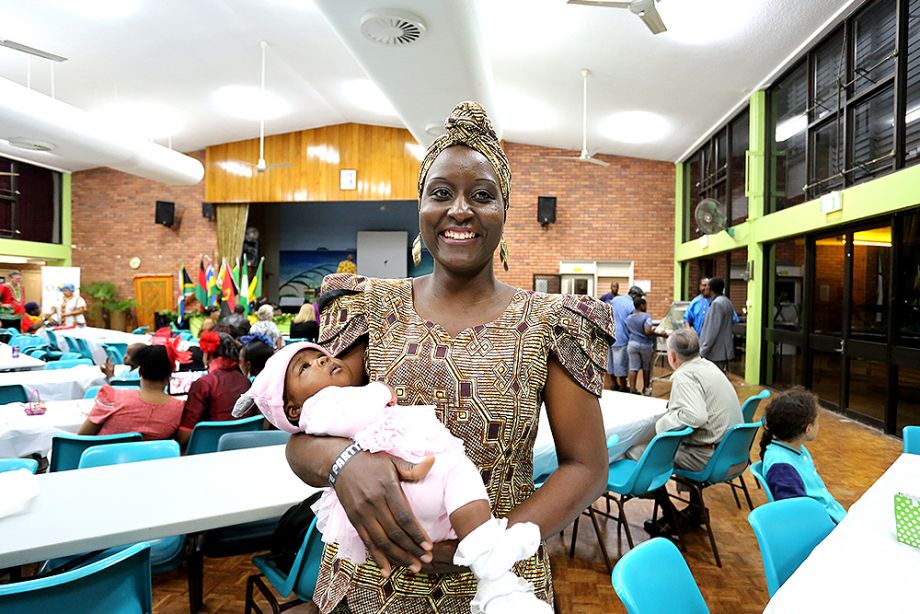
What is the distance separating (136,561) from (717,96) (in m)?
9.26

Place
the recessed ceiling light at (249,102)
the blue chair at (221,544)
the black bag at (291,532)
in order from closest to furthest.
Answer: the black bag at (291,532) → the blue chair at (221,544) → the recessed ceiling light at (249,102)

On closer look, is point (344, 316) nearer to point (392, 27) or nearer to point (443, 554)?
point (443, 554)

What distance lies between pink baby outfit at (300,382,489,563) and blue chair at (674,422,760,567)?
9.08ft

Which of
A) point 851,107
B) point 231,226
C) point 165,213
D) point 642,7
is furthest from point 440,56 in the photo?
point 165,213

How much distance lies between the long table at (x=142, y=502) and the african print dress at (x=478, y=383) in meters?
1.08

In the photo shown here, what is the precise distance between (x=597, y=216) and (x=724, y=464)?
9.22m

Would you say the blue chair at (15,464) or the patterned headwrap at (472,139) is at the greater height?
the patterned headwrap at (472,139)

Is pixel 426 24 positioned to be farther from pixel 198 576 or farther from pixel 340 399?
pixel 340 399

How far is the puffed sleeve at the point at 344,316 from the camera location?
0.94m

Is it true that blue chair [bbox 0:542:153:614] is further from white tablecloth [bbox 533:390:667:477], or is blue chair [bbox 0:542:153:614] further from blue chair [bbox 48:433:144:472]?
white tablecloth [bbox 533:390:667:477]

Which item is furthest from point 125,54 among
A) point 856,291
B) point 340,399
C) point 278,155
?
point 856,291

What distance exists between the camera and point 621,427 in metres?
3.37

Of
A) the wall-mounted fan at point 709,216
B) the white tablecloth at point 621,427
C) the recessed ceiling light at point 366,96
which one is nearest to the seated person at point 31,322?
the recessed ceiling light at point 366,96

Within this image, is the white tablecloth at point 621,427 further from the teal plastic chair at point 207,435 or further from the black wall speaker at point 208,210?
the black wall speaker at point 208,210
